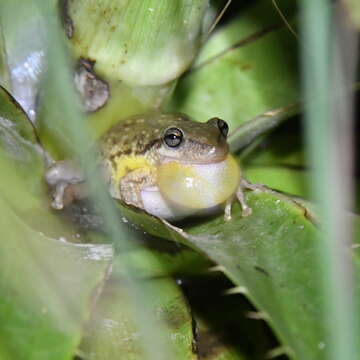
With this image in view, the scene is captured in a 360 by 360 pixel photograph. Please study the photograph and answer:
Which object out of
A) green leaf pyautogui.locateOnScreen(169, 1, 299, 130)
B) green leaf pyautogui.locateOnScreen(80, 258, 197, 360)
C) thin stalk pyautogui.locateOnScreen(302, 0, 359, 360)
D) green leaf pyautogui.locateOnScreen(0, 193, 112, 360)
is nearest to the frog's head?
green leaf pyautogui.locateOnScreen(169, 1, 299, 130)

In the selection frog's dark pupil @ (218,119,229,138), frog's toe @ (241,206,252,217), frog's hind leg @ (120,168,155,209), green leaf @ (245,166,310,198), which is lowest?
green leaf @ (245,166,310,198)

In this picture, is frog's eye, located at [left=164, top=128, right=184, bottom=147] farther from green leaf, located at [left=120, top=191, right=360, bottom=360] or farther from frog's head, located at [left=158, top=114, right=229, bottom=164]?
green leaf, located at [left=120, top=191, right=360, bottom=360]

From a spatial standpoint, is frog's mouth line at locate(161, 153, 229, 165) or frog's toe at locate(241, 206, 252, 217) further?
frog's mouth line at locate(161, 153, 229, 165)

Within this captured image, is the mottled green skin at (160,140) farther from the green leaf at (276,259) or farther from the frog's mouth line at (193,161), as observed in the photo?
the green leaf at (276,259)

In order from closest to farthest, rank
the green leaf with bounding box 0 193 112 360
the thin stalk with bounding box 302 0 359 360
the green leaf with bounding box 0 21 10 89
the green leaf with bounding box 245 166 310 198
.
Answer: the thin stalk with bounding box 302 0 359 360 → the green leaf with bounding box 0 193 112 360 → the green leaf with bounding box 0 21 10 89 → the green leaf with bounding box 245 166 310 198

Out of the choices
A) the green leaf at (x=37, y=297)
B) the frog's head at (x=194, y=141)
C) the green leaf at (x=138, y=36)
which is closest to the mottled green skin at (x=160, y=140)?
the frog's head at (x=194, y=141)

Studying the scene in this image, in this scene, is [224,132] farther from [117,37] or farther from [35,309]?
[35,309]

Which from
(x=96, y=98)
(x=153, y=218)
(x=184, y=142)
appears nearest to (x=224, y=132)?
(x=184, y=142)

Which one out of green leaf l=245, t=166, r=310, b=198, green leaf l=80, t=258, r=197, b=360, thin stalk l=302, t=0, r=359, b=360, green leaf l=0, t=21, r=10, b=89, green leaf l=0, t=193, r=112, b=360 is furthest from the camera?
green leaf l=245, t=166, r=310, b=198
